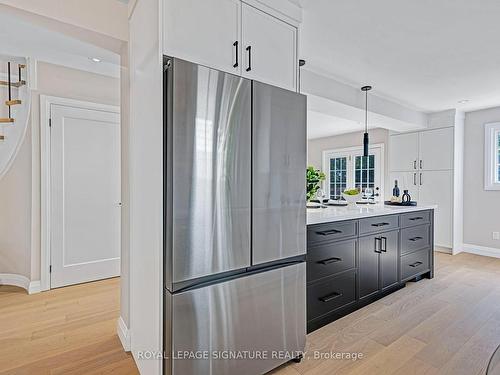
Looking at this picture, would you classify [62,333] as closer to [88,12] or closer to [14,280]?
[14,280]

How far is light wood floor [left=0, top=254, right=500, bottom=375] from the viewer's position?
192 centimetres

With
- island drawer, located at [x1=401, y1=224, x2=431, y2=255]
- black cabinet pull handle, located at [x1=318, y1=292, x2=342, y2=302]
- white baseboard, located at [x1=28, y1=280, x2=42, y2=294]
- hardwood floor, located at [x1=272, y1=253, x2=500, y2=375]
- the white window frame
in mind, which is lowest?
hardwood floor, located at [x1=272, y1=253, x2=500, y2=375]

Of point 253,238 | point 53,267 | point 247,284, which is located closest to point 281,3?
point 253,238

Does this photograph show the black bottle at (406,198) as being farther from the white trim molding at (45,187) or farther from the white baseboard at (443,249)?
the white trim molding at (45,187)

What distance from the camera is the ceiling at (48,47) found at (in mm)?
2398

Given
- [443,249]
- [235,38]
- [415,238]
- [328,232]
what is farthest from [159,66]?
[443,249]

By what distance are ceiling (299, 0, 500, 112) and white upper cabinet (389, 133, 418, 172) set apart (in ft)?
4.41

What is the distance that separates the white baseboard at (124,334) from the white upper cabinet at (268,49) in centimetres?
193

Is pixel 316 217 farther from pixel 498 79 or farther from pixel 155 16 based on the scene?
pixel 498 79

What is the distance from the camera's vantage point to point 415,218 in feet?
11.4

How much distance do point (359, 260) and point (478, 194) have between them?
3659mm

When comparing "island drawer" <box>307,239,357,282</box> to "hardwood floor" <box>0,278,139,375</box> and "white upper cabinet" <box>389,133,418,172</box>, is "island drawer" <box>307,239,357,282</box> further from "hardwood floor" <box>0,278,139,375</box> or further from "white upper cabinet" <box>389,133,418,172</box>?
"white upper cabinet" <box>389,133,418,172</box>

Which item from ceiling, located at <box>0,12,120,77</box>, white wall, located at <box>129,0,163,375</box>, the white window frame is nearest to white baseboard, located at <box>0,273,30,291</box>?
white wall, located at <box>129,0,163,375</box>

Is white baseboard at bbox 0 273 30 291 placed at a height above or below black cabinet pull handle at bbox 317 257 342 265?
below
